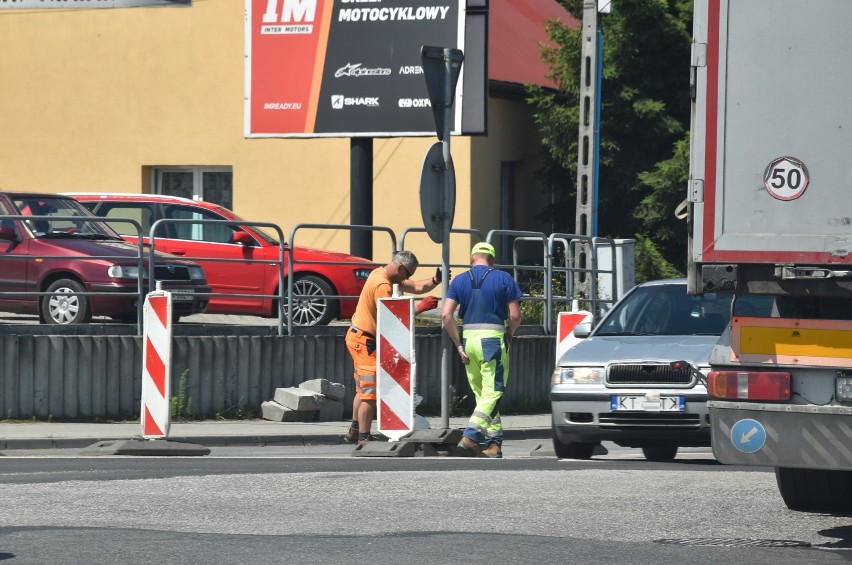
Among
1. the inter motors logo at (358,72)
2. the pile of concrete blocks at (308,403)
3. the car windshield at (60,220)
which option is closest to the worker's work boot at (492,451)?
the pile of concrete blocks at (308,403)

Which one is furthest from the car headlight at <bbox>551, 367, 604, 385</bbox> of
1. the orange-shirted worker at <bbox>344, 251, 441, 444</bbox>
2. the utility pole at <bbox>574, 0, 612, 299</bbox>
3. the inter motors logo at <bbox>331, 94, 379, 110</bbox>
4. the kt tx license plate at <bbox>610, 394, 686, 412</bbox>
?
the utility pole at <bbox>574, 0, 612, 299</bbox>

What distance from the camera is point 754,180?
25.6 ft

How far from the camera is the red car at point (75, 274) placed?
54.7 ft

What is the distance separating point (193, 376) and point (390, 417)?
3.57m

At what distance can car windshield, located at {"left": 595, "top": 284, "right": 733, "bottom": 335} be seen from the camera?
13.5 metres

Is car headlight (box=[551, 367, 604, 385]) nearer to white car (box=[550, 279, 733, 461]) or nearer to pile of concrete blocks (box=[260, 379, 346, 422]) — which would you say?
white car (box=[550, 279, 733, 461])

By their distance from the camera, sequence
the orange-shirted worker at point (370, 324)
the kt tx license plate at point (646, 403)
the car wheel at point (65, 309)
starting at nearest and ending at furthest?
1. the kt tx license plate at point (646, 403)
2. the orange-shirted worker at point (370, 324)
3. the car wheel at point (65, 309)

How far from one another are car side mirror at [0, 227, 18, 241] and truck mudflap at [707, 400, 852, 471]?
11.0 m

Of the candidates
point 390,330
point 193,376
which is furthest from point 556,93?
point 390,330

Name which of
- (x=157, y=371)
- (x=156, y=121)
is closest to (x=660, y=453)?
(x=157, y=371)

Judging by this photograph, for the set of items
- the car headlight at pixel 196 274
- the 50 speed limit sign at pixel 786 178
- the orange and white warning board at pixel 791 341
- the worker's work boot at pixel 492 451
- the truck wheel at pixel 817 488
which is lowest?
the worker's work boot at pixel 492 451

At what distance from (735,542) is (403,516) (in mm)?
1684

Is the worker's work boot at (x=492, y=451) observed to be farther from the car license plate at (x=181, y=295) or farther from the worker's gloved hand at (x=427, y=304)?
the car license plate at (x=181, y=295)

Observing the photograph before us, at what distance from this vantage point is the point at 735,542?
315 inches
